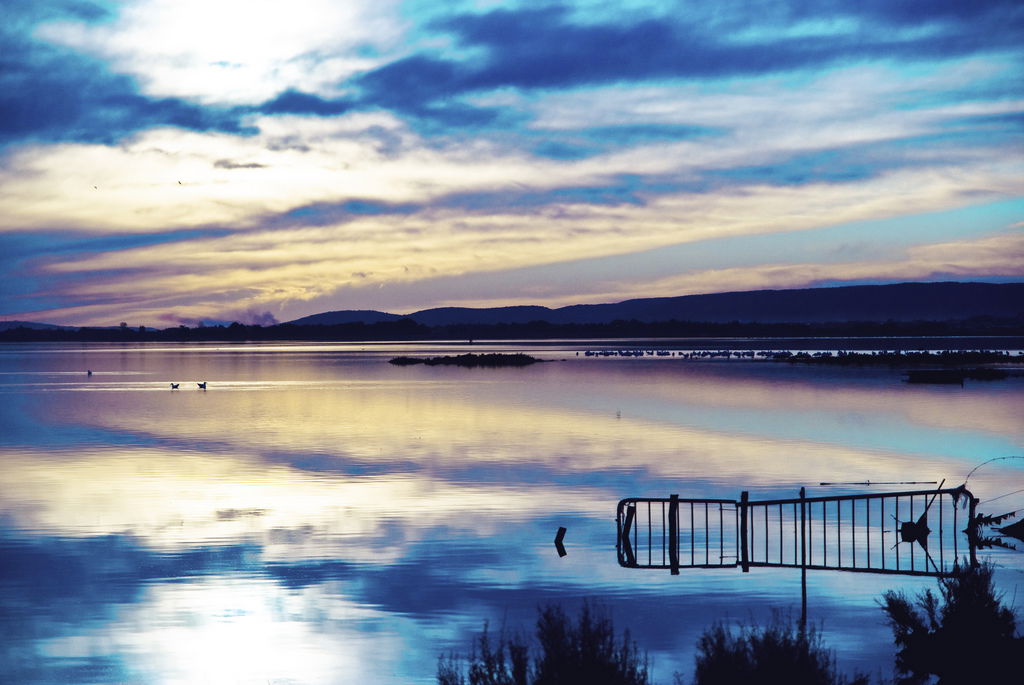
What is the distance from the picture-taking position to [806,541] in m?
22.1

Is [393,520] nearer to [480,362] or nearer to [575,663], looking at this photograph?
[575,663]

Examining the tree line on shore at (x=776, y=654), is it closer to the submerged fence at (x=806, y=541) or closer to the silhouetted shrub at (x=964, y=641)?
the silhouetted shrub at (x=964, y=641)

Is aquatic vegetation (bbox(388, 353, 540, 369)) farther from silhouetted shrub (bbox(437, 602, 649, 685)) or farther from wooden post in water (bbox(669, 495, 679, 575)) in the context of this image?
silhouetted shrub (bbox(437, 602, 649, 685))

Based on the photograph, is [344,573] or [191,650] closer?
[191,650]

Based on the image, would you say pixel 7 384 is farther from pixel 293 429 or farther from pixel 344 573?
pixel 344 573

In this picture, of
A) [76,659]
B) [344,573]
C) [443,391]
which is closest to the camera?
[76,659]

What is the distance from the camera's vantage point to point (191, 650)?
48.7 ft

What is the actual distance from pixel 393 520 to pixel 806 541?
9.65m

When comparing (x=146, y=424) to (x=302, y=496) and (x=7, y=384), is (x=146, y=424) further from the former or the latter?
(x=7, y=384)

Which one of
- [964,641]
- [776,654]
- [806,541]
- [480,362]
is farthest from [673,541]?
[480,362]

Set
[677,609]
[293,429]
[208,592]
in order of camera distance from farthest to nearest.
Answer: [293,429], [208,592], [677,609]

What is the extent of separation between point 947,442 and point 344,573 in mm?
30143

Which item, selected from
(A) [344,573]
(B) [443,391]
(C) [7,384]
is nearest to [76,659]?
(A) [344,573]

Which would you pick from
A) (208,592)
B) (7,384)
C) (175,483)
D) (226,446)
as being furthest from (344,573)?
(7,384)
